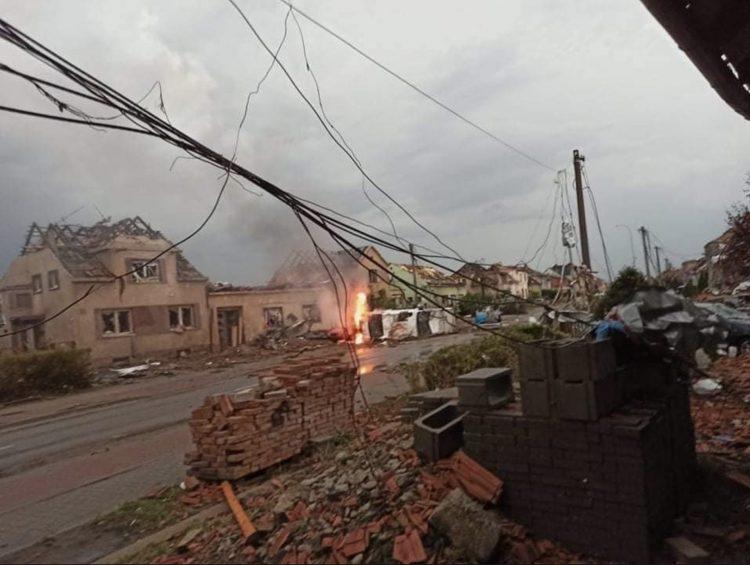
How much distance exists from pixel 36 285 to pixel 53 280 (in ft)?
7.07

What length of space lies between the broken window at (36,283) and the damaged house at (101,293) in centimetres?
5

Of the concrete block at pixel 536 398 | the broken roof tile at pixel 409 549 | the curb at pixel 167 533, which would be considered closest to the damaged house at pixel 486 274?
the concrete block at pixel 536 398

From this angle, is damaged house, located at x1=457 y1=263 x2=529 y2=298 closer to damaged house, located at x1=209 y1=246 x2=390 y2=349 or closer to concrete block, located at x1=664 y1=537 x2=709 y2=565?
concrete block, located at x1=664 y1=537 x2=709 y2=565

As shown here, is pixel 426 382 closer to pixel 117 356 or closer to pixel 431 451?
pixel 431 451

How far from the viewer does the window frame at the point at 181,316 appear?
30619 millimetres

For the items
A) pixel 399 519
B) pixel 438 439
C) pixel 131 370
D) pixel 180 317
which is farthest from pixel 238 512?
pixel 180 317

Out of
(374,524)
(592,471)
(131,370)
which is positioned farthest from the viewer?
(131,370)

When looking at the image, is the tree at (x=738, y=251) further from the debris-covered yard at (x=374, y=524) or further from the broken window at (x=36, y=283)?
the broken window at (x=36, y=283)

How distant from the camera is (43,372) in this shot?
22.3m

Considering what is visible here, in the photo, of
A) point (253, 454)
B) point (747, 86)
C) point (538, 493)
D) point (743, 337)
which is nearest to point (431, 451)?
point (538, 493)

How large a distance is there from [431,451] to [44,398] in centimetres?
2133

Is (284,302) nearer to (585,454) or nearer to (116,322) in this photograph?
(116,322)

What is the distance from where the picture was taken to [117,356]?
28.1 m

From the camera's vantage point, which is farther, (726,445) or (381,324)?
(381,324)
